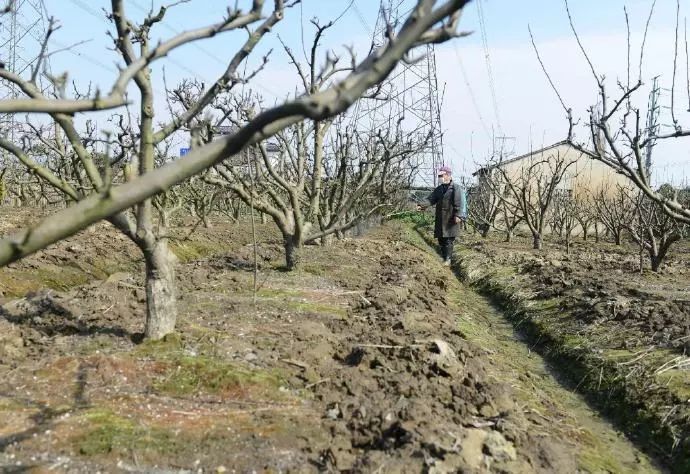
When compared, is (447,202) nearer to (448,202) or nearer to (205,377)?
(448,202)

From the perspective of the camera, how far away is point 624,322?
23.4 ft

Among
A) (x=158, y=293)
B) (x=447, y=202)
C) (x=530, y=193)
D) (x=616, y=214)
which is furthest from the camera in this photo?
(x=616, y=214)

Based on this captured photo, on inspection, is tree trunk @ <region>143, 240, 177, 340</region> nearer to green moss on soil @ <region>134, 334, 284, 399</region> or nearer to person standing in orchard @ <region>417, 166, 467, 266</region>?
green moss on soil @ <region>134, 334, 284, 399</region>

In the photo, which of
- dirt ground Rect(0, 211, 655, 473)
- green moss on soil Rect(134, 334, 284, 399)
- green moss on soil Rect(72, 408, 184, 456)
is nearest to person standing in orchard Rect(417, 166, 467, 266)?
dirt ground Rect(0, 211, 655, 473)

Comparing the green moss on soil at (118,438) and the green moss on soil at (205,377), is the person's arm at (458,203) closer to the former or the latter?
the green moss on soil at (205,377)

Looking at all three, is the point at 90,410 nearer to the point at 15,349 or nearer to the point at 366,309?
the point at 15,349

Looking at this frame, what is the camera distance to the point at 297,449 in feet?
11.0

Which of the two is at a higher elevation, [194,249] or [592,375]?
[194,249]

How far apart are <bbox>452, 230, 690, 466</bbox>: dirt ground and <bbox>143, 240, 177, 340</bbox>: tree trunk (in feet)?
11.6

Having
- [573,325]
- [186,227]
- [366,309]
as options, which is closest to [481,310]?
[573,325]

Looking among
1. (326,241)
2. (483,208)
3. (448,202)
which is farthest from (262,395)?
(483,208)

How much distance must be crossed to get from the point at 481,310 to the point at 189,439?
279 inches

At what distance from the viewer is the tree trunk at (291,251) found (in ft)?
27.4

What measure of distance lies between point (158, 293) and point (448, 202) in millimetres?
7897
